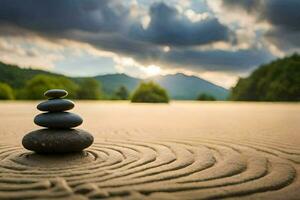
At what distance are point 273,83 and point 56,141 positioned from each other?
60.7 meters

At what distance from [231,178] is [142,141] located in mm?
3572

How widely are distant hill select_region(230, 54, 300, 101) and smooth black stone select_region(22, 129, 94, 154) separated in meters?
56.6

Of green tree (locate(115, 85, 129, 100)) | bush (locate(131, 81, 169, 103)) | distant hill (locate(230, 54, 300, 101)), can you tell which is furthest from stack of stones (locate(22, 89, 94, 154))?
green tree (locate(115, 85, 129, 100))

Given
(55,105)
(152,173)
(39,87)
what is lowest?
(152,173)

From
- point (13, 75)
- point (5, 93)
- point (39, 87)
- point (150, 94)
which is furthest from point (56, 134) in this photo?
point (13, 75)

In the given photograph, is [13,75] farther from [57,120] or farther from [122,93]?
[57,120]

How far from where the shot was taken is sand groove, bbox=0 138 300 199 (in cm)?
384

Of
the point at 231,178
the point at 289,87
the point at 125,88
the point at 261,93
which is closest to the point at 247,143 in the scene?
the point at 231,178

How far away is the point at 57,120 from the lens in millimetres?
5766

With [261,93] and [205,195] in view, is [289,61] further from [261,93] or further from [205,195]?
[205,195]

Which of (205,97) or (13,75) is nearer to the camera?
(205,97)

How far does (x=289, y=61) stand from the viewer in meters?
67.1

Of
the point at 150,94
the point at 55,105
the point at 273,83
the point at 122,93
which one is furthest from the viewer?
the point at 122,93

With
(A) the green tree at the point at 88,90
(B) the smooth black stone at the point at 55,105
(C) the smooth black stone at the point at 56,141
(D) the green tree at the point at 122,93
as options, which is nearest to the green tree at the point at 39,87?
(A) the green tree at the point at 88,90
